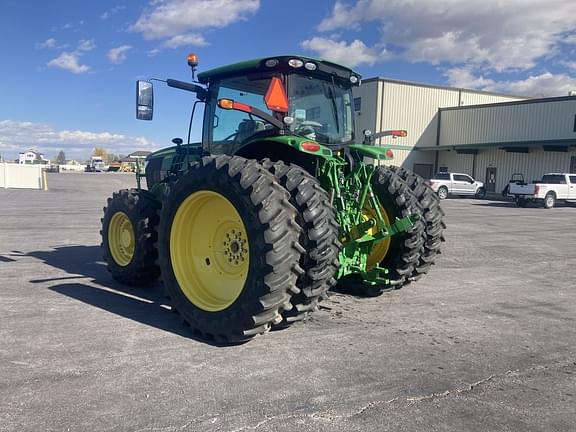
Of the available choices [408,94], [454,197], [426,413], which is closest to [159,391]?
[426,413]

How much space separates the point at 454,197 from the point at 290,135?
97.9 ft

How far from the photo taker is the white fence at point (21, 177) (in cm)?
3194

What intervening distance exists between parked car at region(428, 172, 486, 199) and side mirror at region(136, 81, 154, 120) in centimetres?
2679

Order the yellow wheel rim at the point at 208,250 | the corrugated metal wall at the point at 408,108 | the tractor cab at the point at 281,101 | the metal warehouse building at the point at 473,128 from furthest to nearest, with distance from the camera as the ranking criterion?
1. the corrugated metal wall at the point at 408,108
2. the metal warehouse building at the point at 473,128
3. the tractor cab at the point at 281,101
4. the yellow wheel rim at the point at 208,250

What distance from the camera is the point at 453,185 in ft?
104

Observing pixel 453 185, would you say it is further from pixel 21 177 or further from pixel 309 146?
pixel 309 146

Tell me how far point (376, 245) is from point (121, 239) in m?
3.42

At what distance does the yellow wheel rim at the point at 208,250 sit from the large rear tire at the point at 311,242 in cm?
62

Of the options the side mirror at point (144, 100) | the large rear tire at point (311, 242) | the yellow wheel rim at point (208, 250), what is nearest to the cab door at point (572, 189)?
the side mirror at point (144, 100)

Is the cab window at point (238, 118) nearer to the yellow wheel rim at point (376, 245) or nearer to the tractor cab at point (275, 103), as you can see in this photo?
the tractor cab at point (275, 103)

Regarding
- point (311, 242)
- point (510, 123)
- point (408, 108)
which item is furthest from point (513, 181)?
point (311, 242)

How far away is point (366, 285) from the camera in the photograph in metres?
6.12

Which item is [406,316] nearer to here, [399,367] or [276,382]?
[399,367]

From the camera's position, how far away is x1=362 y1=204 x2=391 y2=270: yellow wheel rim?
19.3ft
